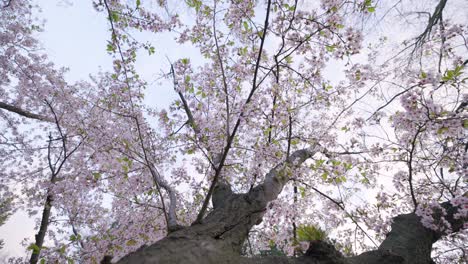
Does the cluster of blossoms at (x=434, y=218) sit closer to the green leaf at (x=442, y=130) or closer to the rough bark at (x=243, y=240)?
the rough bark at (x=243, y=240)

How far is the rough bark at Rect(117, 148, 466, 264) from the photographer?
1.38 m

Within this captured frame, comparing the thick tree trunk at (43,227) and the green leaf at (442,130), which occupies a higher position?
the green leaf at (442,130)

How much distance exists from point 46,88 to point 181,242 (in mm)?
7239

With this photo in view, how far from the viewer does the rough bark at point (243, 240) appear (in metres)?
1.38


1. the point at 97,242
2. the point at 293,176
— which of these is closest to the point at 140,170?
the point at 97,242

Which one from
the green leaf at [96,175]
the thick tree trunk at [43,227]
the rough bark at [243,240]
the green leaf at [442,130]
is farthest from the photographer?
the thick tree trunk at [43,227]

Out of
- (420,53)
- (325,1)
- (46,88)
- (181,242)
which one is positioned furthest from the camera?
Answer: (46,88)

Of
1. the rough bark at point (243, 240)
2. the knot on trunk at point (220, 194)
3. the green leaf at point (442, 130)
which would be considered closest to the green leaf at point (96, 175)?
the knot on trunk at point (220, 194)

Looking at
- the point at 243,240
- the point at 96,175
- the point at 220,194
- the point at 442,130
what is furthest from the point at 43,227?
the point at 442,130

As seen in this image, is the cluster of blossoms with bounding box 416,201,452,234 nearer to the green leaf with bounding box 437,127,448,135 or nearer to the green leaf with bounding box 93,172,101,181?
the green leaf with bounding box 437,127,448,135

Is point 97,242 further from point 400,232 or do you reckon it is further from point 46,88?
point 400,232

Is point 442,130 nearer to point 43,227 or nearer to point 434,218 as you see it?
point 434,218

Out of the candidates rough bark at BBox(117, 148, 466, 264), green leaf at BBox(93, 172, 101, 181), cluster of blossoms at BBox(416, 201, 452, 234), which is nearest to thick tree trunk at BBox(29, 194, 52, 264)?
green leaf at BBox(93, 172, 101, 181)

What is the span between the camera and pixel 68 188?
4.51 m
